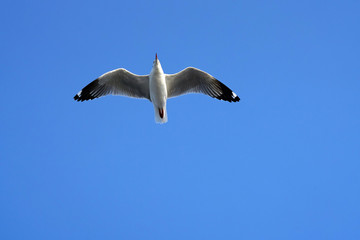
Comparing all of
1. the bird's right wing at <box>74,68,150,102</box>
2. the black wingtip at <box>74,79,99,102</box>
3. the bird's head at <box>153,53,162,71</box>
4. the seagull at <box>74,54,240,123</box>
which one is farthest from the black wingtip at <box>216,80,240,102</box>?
the black wingtip at <box>74,79,99,102</box>

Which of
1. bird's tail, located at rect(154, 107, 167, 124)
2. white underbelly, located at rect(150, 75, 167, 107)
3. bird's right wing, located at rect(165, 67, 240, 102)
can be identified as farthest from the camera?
bird's right wing, located at rect(165, 67, 240, 102)

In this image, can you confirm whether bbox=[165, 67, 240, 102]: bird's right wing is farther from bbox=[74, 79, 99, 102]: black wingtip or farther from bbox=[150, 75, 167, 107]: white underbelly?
Result: bbox=[74, 79, 99, 102]: black wingtip

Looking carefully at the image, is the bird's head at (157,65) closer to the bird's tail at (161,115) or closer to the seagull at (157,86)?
the seagull at (157,86)

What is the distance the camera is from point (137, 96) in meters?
8.91

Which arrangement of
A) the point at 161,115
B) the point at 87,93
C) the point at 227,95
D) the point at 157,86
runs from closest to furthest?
the point at 157,86 → the point at 161,115 → the point at 87,93 → the point at 227,95

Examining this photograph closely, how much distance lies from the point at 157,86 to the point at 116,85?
1.04 meters

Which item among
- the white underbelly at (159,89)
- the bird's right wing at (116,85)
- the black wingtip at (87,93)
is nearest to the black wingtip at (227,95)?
the white underbelly at (159,89)

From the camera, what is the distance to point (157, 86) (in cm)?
830

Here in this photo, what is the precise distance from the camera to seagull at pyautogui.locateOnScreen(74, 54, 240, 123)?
840 cm

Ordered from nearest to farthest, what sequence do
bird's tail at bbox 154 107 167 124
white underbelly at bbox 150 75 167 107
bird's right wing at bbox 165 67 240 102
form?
1. white underbelly at bbox 150 75 167 107
2. bird's tail at bbox 154 107 167 124
3. bird's right wing at bbox 165 67 240 102

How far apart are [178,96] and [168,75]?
0.55 m

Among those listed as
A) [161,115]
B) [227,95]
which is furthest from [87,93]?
[227,95]

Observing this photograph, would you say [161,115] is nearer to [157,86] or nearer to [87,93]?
[157,86]

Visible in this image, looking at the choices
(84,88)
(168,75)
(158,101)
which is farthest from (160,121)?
(84,88)
